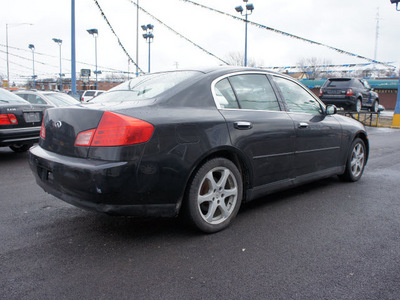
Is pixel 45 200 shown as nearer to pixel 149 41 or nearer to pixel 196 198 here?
pixel 196 198

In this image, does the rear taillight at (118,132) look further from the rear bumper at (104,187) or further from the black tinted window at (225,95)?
the black tinted window at (225,95)

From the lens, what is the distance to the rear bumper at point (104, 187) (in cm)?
259

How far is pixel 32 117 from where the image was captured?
22.0 ft

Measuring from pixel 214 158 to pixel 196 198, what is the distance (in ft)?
1.30

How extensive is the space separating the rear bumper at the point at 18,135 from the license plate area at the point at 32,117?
0.50ft

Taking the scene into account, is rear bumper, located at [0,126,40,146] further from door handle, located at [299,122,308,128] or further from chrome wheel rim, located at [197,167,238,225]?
door handle, located at [299,122,308,128]

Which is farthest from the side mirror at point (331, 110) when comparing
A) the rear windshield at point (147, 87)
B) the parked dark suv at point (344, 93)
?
the parked dark suv at point (344, 93)

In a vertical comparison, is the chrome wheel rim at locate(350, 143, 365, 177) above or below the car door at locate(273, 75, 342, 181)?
below

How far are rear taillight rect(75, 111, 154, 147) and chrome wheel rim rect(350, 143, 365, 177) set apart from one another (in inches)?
140

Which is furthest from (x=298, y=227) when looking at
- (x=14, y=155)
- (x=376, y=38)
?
(x=376, y=38)

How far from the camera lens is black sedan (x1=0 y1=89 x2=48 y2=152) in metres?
6.23

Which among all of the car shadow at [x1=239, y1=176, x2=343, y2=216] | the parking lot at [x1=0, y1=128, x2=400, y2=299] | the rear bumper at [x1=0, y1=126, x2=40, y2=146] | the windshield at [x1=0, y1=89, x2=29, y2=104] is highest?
the windshield at [x1=0, y1=89, x2=29, y2=104]

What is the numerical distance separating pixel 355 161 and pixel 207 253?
3340 mm

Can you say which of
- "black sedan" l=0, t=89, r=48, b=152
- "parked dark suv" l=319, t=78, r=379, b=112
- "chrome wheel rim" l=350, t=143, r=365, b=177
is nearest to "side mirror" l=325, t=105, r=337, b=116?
"chrome wheel rim" l=350, t=143, r=365, b=177
